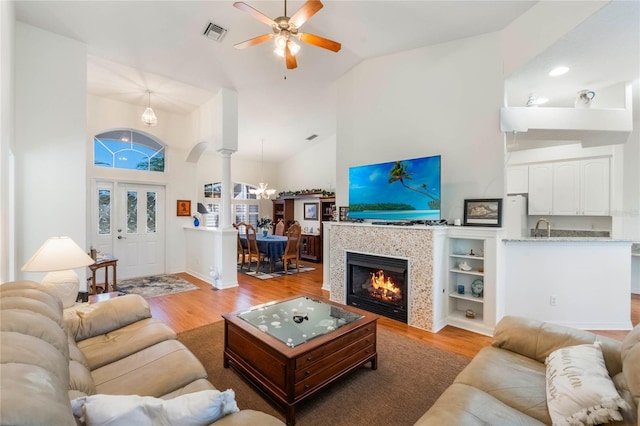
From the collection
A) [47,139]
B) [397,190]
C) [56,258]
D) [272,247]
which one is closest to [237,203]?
[272,247]

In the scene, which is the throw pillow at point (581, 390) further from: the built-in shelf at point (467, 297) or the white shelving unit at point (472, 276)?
the built-in shelf at point (467, 297)

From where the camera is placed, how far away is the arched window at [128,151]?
5340 mm

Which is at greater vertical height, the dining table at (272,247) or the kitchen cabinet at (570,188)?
the kitchen cabinet at (570,188)

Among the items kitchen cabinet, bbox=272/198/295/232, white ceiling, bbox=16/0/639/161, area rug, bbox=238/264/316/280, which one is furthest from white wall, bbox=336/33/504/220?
kitchen cabinet, bbox=272/198/295/232

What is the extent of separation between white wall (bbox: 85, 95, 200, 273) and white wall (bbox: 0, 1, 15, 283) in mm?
2606

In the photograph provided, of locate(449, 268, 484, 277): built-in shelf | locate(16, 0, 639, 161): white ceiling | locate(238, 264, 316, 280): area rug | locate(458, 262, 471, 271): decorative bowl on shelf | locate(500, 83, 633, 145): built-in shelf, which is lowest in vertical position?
locate(238, 264, 316, 280): area rug

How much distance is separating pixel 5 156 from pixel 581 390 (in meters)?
4.29

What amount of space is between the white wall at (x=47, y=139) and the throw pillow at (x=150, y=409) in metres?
3.35

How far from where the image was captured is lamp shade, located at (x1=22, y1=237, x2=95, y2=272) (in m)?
2.26

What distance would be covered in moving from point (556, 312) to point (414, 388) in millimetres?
2330

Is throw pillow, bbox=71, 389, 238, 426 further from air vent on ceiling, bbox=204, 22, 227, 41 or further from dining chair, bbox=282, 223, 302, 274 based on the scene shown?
dining chair, bbox=282, 223, 302, 274

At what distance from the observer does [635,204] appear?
434cm

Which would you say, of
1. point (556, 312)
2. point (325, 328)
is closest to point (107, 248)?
point (325, 328)

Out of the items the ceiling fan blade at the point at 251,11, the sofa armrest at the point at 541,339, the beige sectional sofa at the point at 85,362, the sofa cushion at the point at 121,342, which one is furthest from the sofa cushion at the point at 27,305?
the sofa armrest at the point at 541,339
